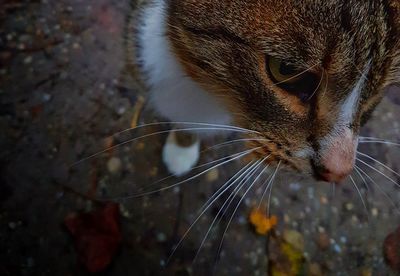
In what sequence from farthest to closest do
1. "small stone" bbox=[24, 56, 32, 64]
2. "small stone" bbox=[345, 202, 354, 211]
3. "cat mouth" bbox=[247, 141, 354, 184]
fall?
"small stone" bbox=[24, 56, 32, 64] < "small stone" bbox=[345, 202, 354, 211] < "cat mouth" bbox=[247, 141, 354, 184]

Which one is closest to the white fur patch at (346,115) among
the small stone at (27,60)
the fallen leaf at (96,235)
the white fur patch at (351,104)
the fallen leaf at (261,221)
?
the white fur patch at (351,104)

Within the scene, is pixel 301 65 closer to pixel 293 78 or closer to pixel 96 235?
pixel 293 78

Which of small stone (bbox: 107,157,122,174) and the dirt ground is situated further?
small stone (bbox: 107,157,122,174)

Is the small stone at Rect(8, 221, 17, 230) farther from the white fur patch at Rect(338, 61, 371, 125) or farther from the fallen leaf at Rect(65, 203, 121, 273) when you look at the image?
the white fur patch at Rect(338, 61, 371, 125)

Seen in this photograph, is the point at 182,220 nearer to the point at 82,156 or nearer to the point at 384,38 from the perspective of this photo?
the point at 82,156

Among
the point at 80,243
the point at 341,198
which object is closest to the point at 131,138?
the point at 80,243

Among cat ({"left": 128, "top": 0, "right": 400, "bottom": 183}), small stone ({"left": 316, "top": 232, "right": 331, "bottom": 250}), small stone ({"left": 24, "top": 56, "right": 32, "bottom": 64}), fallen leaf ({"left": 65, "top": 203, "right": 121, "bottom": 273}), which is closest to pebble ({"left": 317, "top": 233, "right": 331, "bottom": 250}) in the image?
small stone ({"left": 316, "top": 232, "right": 331, "bottom": 250})

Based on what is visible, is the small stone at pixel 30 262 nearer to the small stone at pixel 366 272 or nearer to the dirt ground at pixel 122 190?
the dirt ground at pixel 122 190

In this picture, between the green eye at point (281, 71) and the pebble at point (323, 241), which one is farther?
the pebble at point (323, 241)
